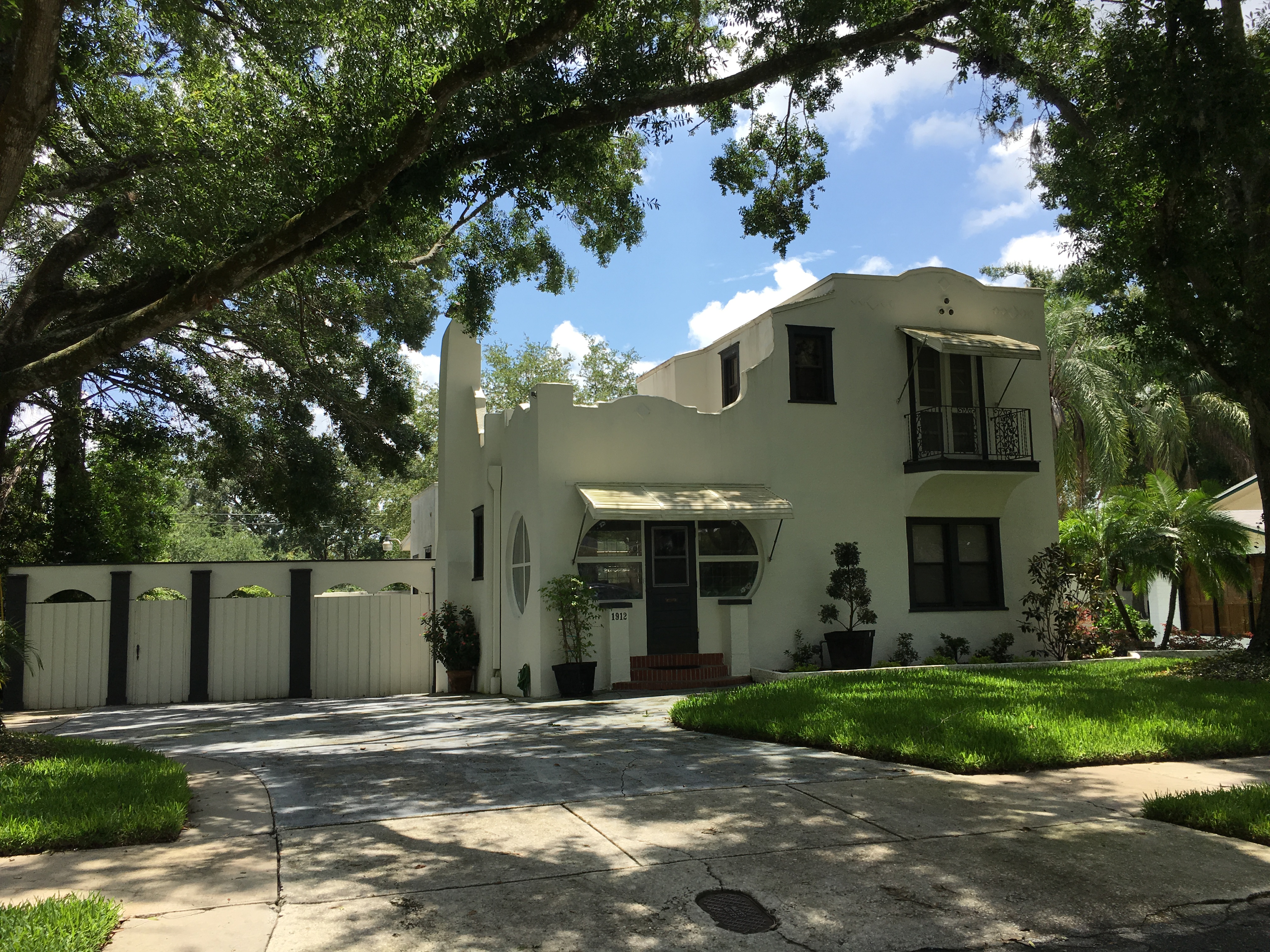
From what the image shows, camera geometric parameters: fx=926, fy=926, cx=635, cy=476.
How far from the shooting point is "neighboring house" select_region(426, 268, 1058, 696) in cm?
1489

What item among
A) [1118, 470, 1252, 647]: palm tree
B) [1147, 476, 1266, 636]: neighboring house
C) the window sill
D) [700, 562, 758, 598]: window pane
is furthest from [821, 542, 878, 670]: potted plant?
[1147, 476, 1266, 636]: neighboring house

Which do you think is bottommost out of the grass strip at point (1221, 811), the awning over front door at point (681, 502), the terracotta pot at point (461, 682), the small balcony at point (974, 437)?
the terracotta pot at point (461, 682)

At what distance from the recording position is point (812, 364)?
16828 millimetres

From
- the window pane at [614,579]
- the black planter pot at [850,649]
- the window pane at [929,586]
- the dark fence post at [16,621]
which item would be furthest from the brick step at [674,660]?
the dark fence post at [16,621]

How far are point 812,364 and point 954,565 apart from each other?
4.53 m

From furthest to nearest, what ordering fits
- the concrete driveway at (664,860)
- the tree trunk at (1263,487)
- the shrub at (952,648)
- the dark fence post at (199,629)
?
1. the dark fence post at (199,629)
2. the shrub at (952,648)
3. the tree trunk at (1263,487)
4. the concrete driveway at (664,860)

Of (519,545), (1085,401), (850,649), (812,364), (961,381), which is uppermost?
(1085,401)

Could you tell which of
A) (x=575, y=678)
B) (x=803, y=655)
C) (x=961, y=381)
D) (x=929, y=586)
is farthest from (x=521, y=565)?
(x=961, y=381)

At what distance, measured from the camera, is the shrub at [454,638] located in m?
17.7

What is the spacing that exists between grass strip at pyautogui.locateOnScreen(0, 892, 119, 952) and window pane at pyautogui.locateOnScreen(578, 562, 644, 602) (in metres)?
10.6

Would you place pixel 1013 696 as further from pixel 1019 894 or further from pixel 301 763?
pixel 301 763

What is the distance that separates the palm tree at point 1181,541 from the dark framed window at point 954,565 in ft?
8.49

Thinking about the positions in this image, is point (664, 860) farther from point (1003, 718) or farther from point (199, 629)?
point (199, 629)

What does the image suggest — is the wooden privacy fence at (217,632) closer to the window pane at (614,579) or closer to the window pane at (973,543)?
the window pane at (614,579)
